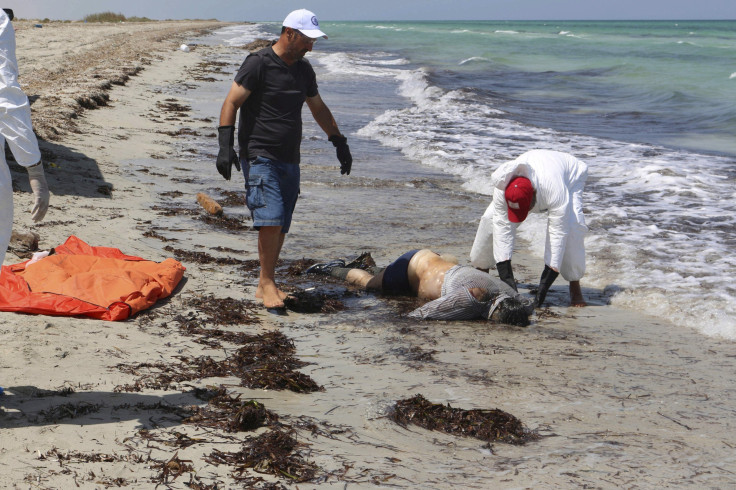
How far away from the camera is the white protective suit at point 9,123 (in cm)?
334

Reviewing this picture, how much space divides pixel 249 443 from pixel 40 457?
0.88 meters

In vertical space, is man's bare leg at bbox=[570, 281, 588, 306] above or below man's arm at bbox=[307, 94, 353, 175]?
below


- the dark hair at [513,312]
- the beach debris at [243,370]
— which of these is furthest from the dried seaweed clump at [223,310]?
the dark hair at [513,312]

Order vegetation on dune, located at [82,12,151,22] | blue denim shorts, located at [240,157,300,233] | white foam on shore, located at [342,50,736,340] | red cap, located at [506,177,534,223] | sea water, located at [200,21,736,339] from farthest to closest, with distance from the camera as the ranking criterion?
vegetation on dune, located at [82,12,151,22], sea water, located at [200,21,736,339], white foam on shore, located at [342,50,736,340], red cap, located at [506,177,534,223], blue denim shorts, located at [240,157,300,233]

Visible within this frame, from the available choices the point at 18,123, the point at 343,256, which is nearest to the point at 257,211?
the point at 343,256

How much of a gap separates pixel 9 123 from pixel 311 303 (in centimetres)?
275

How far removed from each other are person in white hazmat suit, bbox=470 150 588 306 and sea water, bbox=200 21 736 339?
28.3 inches

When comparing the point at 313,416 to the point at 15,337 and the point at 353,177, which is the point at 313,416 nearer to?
the point at 15,337

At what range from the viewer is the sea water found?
706 cm

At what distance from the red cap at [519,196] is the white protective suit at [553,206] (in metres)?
0.07

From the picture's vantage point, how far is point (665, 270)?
710cm

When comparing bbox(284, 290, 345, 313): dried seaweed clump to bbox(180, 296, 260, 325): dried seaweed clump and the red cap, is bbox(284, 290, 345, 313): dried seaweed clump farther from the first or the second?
the red cap

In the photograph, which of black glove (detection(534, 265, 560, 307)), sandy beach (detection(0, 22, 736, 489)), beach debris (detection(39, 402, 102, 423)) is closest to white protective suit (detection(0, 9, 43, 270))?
beach debris (detection(39, 402, 102, 423))

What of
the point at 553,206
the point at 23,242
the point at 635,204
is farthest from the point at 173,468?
the point at 635,204
